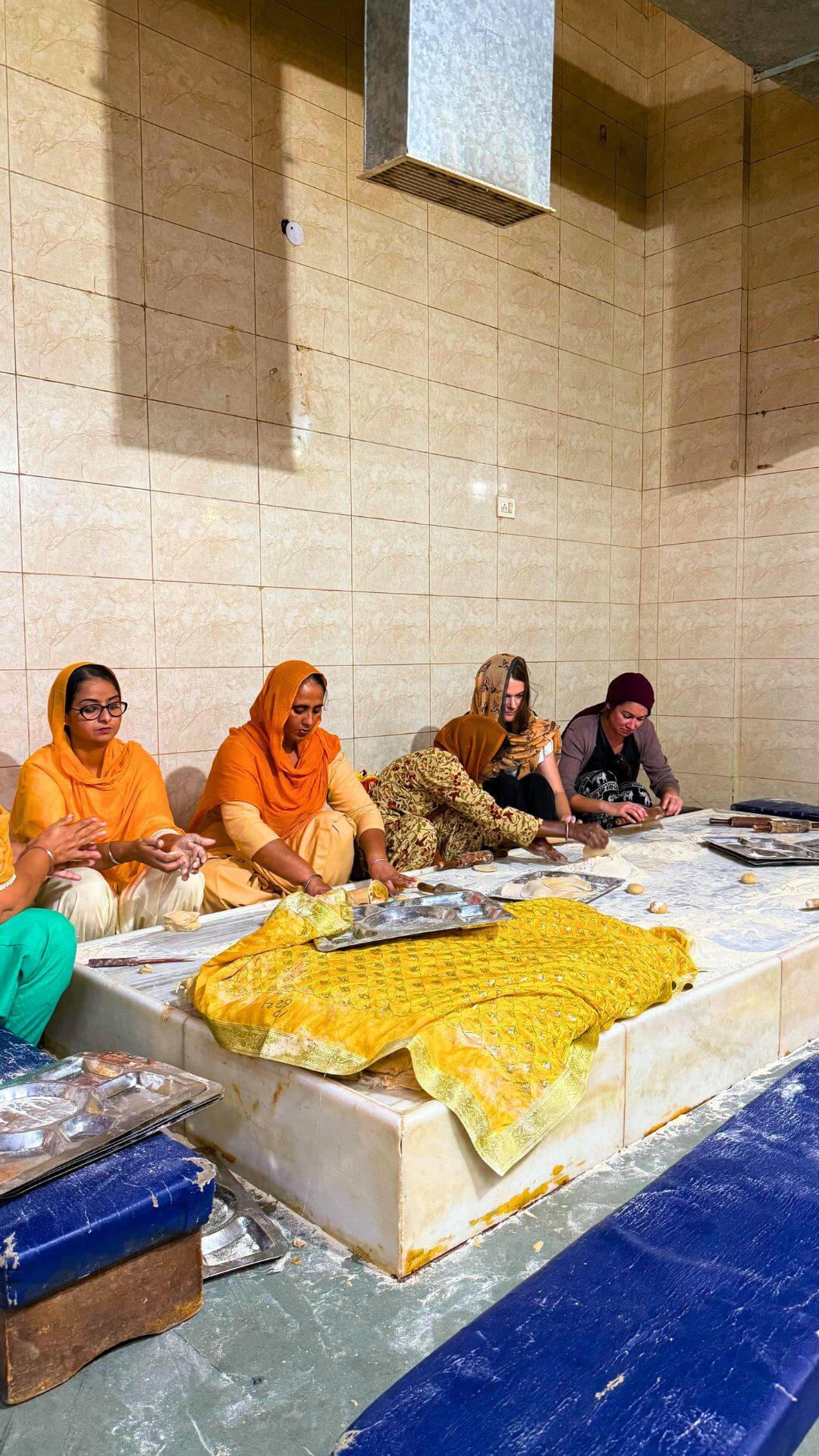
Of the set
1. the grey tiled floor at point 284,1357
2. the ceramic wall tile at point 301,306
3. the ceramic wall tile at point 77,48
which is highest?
the ceramic wall tile at point 77,48

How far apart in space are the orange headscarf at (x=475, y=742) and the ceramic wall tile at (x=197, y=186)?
2.45 meters

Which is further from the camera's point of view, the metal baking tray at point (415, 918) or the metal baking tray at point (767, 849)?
the metal baking tray at point (767, 849)

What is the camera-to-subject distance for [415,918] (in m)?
2.62

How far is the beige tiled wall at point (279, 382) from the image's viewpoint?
398cm

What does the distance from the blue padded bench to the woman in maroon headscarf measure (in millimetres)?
3265

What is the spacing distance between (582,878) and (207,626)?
2.14 m

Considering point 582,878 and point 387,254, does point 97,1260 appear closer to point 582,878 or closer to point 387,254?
point 582,878

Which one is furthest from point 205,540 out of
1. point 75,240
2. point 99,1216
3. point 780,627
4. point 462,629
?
point 780,627

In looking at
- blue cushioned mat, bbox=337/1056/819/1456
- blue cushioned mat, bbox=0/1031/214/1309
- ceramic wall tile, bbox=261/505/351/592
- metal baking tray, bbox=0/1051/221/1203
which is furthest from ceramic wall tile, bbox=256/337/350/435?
blue cushioned mat, bbox=337/1056/819/1456

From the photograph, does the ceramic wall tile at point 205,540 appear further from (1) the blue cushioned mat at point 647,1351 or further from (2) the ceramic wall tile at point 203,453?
(1) the blue cushioned mat at point 647,1351

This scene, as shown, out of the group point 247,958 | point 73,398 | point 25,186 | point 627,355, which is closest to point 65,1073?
point 247,958

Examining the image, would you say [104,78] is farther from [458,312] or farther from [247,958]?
[247,958]

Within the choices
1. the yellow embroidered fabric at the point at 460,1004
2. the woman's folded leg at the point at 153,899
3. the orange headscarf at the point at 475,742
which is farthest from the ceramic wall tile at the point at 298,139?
the yellow embroidered fabric at the point at 460,1004

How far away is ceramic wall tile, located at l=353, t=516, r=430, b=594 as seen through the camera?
519cm
